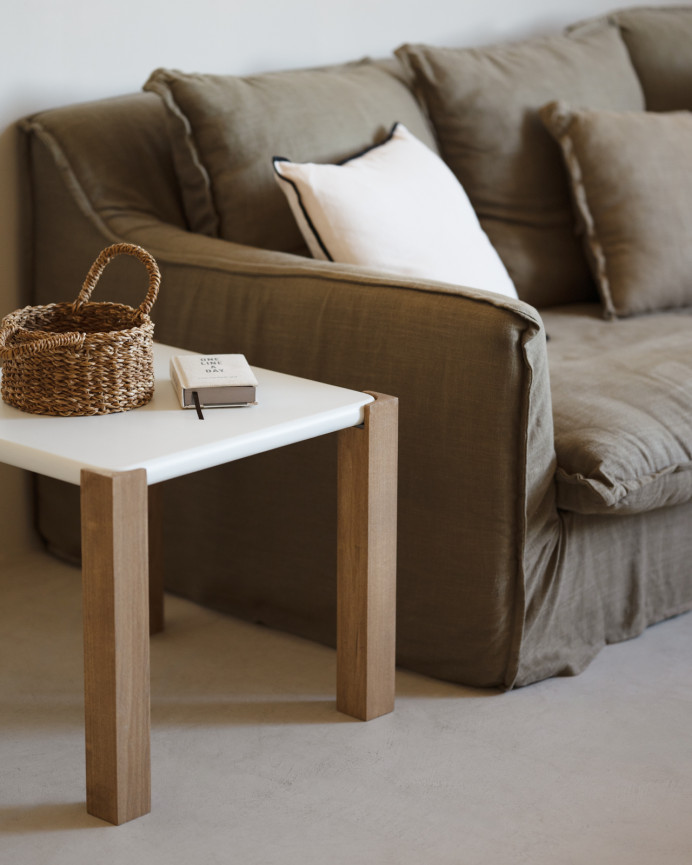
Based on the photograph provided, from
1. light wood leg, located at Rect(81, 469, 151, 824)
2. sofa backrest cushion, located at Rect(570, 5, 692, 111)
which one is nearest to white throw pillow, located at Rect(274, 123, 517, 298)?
light wood leg, located at Rect(81, 469, 151, 824)

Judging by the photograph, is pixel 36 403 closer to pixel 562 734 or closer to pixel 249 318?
pixel 249 318

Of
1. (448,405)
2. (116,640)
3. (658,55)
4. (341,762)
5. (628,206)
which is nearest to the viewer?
(116,640)

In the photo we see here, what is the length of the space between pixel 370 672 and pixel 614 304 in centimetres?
105

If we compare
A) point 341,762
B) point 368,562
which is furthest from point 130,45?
point 341,762

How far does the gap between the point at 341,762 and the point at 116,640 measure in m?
0.39

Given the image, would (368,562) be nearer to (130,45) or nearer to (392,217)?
(392,217)

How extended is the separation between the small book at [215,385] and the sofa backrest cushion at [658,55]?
1.64 meters

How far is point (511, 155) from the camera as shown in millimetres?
2404

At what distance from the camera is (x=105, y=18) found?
7.06 feet

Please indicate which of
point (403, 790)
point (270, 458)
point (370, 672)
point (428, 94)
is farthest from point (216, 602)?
point (428, 94)

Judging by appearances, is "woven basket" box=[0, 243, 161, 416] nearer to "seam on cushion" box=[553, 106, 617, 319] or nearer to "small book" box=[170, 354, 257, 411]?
"small book" box=[170, 354, 257, 411]

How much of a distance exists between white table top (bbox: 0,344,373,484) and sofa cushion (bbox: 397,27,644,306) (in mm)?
961

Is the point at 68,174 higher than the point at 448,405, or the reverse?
the point at 68,174

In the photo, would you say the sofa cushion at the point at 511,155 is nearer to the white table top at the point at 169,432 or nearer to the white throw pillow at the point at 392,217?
the white throw pillow at the point at 392,217
